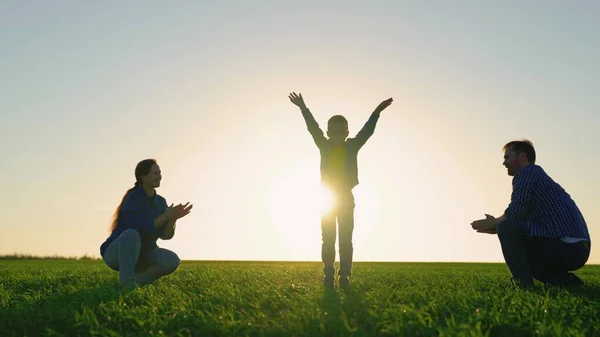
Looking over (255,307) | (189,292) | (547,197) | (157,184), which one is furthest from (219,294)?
(547,197)

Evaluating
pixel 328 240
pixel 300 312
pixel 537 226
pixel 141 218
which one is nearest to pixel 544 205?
pixel 537 226

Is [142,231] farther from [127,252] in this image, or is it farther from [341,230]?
[341,230]

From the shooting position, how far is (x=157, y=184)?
10.1m

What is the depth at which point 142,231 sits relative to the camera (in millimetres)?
9938

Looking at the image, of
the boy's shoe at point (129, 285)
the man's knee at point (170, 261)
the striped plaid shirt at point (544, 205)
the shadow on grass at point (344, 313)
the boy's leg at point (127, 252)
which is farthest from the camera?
the man's knee at point (170, 261)

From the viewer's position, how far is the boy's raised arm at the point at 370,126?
31.1ft

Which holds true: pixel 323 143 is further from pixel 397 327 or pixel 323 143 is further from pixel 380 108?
pixel 397 327

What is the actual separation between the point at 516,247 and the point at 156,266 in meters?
5.82

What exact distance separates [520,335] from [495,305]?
3.82ft

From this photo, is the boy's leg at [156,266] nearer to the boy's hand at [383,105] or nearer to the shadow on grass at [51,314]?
the shadow on grass at [51,314]

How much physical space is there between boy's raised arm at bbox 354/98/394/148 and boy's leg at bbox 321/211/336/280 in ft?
3.95

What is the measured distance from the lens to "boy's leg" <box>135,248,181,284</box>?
34.0 ft

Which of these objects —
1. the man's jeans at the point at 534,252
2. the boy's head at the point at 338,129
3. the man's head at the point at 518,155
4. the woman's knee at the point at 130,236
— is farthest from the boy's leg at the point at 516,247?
the woman's knee at the point at 130,236

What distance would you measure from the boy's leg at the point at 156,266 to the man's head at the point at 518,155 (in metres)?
5.75
